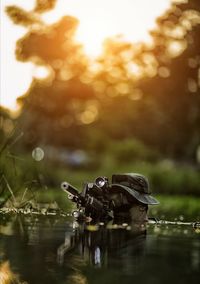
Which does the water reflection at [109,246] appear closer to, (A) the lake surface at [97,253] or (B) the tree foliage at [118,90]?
(A) the lake surface at [97,253]

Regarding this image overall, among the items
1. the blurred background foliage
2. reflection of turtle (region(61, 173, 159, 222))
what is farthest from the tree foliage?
reflection of turtle (region(61, 173, 159, 222))

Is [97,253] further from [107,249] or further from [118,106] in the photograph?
[118,106]

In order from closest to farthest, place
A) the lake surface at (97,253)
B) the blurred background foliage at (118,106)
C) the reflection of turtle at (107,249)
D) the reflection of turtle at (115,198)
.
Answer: the lake surface at (97,253)
the reflection of turtle at (107,249)
the reflection of turtle at (115,198)
the blurred background foliage at (118,106)

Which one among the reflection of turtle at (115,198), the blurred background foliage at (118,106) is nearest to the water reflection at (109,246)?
the reflection of turtle at (115,198)

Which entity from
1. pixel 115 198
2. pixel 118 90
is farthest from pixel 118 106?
pixel 115 198

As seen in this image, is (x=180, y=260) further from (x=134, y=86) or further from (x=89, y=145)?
(x=89, y=145)

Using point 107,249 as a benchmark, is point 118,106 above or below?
above

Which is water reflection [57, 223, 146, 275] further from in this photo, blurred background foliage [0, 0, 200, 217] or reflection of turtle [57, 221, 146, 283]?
blurred background foliage [0, 0, 200, 217]
